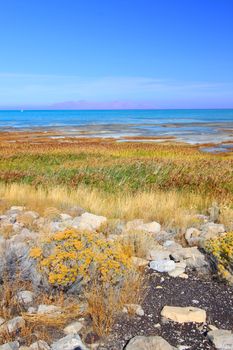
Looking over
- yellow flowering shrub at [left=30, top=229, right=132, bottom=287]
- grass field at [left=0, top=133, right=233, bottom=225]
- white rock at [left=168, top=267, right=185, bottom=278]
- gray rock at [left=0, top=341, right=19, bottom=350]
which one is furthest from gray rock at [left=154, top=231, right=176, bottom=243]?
gray rock at [left=0, top=341, right=19, bottom=350]

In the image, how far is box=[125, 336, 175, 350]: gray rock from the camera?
4160 mm

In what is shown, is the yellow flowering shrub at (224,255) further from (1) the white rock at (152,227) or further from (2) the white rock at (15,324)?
(2) the white rock at (15,324)

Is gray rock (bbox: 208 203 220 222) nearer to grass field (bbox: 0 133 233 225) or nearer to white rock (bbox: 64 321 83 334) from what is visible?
grass field (bbox: 0 133 233 225)

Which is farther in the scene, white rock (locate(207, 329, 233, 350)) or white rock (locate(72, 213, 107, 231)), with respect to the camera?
white rock (locate(72, 213, 107, 231))

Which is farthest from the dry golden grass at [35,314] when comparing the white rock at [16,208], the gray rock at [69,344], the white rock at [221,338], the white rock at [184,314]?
the white rock at [16,208]

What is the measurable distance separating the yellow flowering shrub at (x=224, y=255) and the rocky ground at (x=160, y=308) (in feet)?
0.56

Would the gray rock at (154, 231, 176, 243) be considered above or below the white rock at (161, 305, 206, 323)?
below

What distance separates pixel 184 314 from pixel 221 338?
58 centimetres

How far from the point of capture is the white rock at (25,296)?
5.11 metres

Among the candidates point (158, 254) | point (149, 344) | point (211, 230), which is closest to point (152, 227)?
point (211, 230)

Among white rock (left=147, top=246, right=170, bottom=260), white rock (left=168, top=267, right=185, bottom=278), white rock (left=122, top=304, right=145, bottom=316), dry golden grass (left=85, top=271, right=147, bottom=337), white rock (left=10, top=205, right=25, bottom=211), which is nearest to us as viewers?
dry golden grass (left=85, top=271, right=147, bottom=337)

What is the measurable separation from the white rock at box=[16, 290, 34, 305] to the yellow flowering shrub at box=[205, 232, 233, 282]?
2.71 meters

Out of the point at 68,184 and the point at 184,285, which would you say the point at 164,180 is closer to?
the point at 68,184

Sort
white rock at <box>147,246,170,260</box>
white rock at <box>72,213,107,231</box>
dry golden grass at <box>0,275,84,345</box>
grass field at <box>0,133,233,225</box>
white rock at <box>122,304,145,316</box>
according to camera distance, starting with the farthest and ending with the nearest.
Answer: grass field at <box>0,133,233,225</box>, white rock at <box>72,213,107,231</box>, white rock at <box>147,246,170,260</box>, white rock at <box>122,304,145,316</box>, dry golden grass at <box>0,275,84,345</box>
